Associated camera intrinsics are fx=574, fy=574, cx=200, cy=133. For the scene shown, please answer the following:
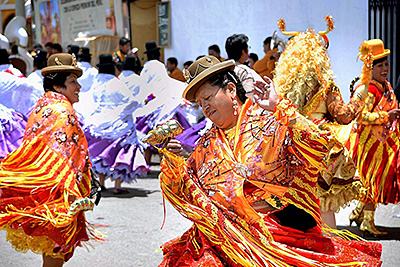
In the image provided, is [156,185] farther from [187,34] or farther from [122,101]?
[187,34]

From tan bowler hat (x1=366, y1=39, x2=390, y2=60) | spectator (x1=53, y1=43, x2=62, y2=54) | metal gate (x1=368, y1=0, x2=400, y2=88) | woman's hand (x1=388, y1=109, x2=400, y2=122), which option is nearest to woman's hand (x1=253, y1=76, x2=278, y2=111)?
woman's hand (x1=388, y1=109, x2=400, y2=122)

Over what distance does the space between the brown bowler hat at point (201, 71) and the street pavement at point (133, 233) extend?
2.07 meters

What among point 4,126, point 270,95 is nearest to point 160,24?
point 4,126

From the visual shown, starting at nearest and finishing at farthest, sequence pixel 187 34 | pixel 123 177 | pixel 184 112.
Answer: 1. pixel 123 177
2. pixel 184 112
3. pixel 187 34

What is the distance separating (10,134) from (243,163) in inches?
228

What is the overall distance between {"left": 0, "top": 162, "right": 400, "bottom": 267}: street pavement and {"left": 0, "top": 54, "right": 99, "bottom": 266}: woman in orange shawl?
49 cm

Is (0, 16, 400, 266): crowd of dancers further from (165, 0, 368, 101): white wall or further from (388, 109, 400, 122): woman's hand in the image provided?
(165, 0, 368, 101): white wall

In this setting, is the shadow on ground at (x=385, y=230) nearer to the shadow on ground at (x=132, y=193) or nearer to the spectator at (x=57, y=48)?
the shadow on ground at (x=132, y=193)

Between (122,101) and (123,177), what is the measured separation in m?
1.22

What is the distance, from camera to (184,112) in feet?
34.4

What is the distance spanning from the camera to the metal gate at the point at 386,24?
33.6 ft

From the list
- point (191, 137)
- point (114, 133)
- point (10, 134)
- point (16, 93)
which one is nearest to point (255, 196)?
point (10, 134)

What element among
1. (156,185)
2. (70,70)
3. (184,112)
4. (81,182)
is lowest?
(156,185)

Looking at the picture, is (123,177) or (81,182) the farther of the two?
(123,177)
